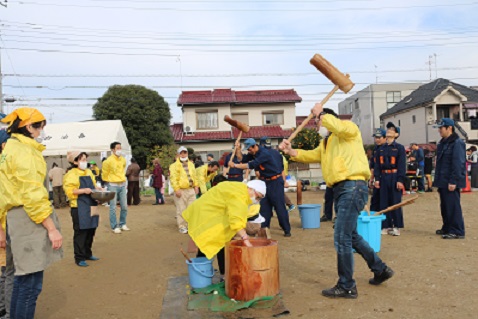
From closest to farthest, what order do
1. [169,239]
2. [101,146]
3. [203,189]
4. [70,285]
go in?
1. [70,285]
2. [169,239]
3. [203,189]
4. [101,146]

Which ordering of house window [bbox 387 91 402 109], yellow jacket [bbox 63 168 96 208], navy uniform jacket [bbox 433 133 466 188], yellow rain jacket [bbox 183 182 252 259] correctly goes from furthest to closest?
house window [bbox 387 91 402 109] < navy uniform jacket [bbox 433 133 466 188] < yellow jacket [bbox 63 168 96 208] < yellow rain jacket [bbox 183 182 252 259]

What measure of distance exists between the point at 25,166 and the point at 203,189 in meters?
6.97

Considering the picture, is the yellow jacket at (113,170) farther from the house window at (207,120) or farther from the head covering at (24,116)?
the house window at (207,120)

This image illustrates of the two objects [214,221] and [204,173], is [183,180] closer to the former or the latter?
[204,173]

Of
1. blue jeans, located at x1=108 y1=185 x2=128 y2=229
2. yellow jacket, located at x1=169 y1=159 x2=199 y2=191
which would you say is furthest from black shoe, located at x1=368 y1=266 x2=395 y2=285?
blue jeans, located at x1=108 y1=185 x2=128 y2=229

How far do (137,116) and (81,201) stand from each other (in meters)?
24.3

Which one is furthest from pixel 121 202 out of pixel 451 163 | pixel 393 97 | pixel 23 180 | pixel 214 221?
pixel 393 97

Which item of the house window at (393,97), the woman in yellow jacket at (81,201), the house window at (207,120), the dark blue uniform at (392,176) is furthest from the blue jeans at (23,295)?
the house window at (393,97)

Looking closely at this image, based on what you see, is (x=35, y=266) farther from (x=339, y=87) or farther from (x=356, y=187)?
(x=339, y=87)

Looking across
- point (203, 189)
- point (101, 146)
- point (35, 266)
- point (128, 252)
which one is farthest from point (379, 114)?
point (35, 266)

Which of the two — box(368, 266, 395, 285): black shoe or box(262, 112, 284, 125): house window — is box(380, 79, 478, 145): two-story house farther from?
box(368, 266, 395, 285): black shoe

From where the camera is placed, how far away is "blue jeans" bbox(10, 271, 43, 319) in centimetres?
353

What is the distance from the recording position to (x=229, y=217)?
4527 millimetres

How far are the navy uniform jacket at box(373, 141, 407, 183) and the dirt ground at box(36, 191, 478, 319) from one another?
120cm
